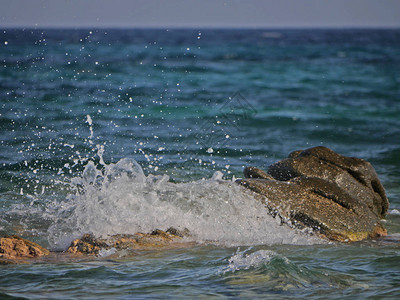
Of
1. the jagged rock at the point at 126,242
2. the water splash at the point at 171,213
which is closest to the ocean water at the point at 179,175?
the water splash at the point at 171,213

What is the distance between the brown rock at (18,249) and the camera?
5324 mm

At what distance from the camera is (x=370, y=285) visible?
488 cm

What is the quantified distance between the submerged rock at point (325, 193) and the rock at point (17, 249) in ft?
7.67

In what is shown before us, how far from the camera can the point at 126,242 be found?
567 cm

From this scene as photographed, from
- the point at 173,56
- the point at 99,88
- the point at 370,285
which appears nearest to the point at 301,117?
the point at 99,88

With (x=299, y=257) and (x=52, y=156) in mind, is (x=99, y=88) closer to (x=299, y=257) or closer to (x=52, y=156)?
(x=52, y=156)

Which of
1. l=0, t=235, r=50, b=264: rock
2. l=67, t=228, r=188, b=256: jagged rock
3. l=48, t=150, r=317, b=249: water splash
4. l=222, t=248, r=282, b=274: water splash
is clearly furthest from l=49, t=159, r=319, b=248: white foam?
l=222, t=248, r=282, b=274: water splash

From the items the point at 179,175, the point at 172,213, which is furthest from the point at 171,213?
the point at 179,175

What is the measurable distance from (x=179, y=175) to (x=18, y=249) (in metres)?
4.02

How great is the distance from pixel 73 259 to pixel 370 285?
2466mm

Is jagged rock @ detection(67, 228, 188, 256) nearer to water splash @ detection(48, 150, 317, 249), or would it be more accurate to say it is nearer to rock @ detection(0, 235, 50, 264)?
water splash @ detection(48, 150, 317, 249)

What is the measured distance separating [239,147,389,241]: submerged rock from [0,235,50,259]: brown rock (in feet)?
7.67

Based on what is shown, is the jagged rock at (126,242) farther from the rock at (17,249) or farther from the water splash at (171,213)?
the rock at (17,249)

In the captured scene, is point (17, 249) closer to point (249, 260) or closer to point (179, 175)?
point (249, 260)
